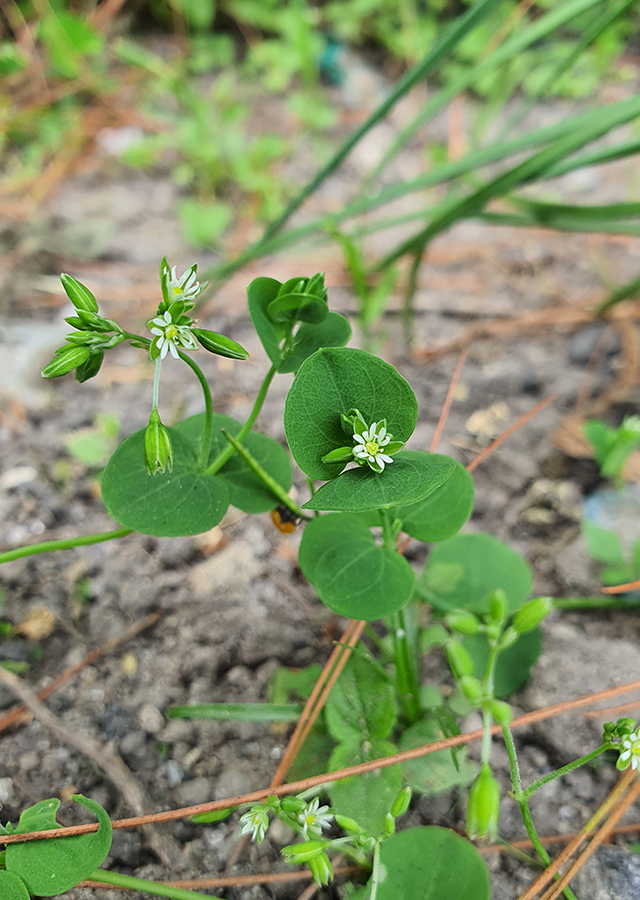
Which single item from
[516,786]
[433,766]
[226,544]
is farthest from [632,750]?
[226,544]

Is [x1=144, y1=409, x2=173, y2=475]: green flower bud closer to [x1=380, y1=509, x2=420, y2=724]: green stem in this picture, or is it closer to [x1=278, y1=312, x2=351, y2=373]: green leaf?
[x1=278, y1=312, x2=351, y2=373]: green leaf

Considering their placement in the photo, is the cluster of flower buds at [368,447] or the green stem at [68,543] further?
the green stem at [68,543]

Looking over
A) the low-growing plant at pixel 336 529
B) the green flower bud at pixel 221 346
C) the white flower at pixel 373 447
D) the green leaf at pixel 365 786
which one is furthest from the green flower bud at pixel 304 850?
the green flower bud at pixel 221 346

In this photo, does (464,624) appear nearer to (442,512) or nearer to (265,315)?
(442,512)

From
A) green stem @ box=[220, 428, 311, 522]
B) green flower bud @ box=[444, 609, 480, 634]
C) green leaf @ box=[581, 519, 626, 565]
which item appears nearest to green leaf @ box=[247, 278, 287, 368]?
green stem @ box=[220, 428, 311, 522]

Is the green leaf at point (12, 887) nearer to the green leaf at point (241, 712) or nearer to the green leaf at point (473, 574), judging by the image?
the green leaf at point (241, 712)

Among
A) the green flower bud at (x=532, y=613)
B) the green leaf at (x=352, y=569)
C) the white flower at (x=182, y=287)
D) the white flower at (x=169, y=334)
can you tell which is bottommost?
the green flower bud at (x=532, y=613)

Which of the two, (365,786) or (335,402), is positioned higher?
(335,402)
